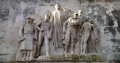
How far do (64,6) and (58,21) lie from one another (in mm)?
1068

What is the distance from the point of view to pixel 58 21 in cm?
995

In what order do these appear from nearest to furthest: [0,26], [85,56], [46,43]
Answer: [85,56] → [46,43] → [0,26]

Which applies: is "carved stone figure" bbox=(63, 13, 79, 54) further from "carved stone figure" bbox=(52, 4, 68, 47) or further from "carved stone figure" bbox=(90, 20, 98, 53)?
"carved stone figure" bbox=(90, 20, 98, 53)

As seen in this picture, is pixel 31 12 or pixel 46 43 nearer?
pixel 46 43

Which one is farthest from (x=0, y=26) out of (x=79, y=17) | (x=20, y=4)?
(x=79, y=17)

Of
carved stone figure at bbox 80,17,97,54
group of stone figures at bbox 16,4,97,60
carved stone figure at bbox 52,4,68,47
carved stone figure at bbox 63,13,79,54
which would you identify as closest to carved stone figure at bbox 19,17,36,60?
group of stone figures at bbox 16,4,97,60

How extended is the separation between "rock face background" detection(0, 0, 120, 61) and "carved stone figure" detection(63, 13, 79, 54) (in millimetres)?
957

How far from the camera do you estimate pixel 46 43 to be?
966 cm

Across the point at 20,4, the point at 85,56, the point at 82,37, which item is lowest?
the point at 85,56

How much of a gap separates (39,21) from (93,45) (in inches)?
97.0

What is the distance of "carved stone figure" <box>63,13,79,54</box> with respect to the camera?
9.61 metres

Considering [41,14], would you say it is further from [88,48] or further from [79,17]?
[88,48]

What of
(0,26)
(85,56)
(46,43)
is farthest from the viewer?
(0,26)

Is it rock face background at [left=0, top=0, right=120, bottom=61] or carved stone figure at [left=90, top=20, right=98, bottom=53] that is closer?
carved stone figure at [left=90, top=20, right=98, bottom=53]
